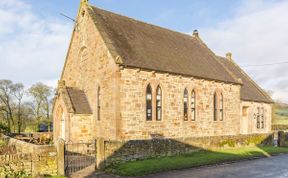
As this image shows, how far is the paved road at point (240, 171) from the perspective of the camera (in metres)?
14.8

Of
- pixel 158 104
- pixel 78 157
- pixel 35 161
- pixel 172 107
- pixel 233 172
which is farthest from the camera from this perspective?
pixel 172 107

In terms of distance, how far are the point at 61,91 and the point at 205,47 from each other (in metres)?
19.1

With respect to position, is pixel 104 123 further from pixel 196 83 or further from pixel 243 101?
pixel 243 101

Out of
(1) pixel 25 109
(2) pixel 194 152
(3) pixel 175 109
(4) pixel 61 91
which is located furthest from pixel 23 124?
(2) pixel 194 152

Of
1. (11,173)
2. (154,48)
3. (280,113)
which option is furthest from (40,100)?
(280,113)

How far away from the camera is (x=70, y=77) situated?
1144 inches

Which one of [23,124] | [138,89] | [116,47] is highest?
[116,47]

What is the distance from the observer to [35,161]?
13.4 m

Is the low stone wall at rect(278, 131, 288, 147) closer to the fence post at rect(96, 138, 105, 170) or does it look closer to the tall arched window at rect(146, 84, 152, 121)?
the tall arched window at rect(146, 84, 152, 121)

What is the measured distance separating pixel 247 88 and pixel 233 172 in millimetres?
23987

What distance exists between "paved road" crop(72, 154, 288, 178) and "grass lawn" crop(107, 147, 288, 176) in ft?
1.72

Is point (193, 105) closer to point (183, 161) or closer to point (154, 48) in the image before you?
point (154, 48)

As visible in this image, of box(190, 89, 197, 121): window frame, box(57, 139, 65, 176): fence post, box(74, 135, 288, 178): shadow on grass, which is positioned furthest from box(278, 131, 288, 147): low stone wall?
box(57, 139, 65, 176): fence post

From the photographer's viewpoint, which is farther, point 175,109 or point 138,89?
point 175,109
